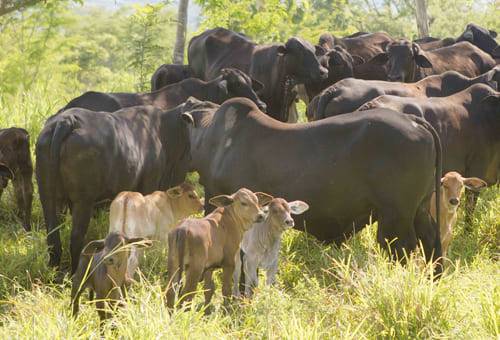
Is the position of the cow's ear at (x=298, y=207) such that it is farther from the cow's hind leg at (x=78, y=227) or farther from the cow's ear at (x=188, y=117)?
the cow's hind leg at (x=78, y=227)

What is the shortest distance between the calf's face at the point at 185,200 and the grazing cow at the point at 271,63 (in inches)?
200

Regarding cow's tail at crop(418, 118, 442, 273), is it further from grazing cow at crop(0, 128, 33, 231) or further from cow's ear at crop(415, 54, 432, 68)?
cow's ear at crop(415, 54, 432, 68)

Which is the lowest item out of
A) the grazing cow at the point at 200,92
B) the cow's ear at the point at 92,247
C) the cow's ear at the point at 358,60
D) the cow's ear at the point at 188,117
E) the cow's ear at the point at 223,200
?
the cow's ear at the point at 358,60

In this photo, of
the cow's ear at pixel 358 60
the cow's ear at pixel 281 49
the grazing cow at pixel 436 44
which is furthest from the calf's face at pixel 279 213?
the grazing cow at pixel 436 44

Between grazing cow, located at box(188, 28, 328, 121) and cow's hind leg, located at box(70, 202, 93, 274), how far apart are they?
5.60m

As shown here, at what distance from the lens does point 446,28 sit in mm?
37688

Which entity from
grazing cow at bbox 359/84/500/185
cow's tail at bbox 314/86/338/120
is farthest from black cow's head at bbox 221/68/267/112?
grazing cow at bbox 359/84/500/185

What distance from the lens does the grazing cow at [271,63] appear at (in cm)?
1365

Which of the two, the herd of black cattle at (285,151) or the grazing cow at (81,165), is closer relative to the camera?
the herd of black cattle at (285,151)

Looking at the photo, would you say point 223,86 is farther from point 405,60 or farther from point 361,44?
point 361,44

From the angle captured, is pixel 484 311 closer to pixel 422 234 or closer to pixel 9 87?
pixel 422 234

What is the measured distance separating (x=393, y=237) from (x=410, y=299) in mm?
1730

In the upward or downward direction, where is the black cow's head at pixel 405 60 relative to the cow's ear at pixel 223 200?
downward

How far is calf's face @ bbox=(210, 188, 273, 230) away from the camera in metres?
7.16
